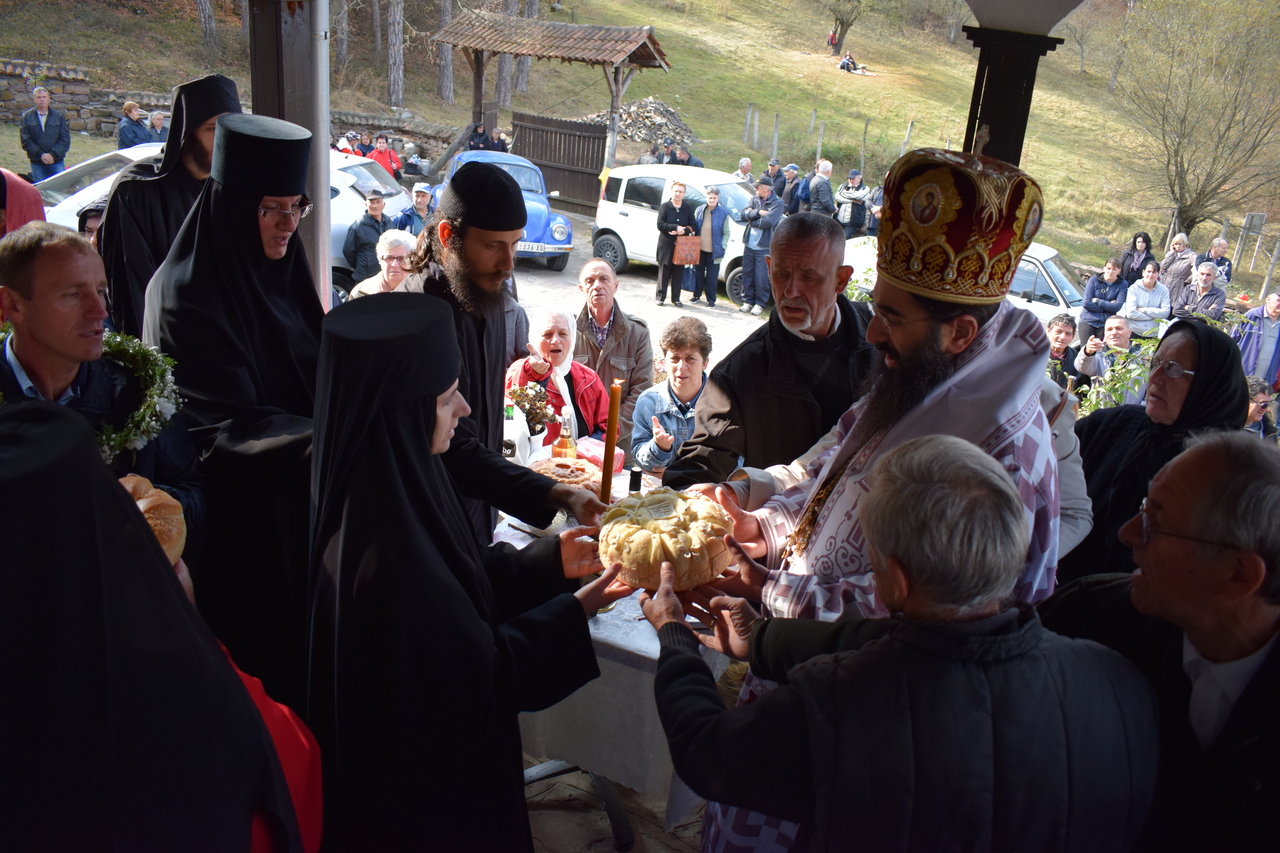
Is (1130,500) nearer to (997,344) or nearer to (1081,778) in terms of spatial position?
(997,344)

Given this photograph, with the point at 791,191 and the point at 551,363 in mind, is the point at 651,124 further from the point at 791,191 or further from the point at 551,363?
the point at 551,363

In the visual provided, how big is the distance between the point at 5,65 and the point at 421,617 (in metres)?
27.7

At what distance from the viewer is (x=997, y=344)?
211 centimetres

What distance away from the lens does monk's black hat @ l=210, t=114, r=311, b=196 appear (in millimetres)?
2898

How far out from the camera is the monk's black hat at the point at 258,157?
2.90 m

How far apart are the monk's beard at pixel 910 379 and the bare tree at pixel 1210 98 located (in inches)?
807

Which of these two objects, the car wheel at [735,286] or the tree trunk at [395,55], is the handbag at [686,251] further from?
the tree trunk at [395,55]

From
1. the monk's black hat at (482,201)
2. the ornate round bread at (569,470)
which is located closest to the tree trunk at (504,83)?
the ornate round bread at (569,470)

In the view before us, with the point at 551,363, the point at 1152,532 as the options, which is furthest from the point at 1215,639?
the point at 551,363

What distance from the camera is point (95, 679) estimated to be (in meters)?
1.33

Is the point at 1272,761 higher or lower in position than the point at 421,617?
higher

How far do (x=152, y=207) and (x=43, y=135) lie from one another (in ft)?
43.9

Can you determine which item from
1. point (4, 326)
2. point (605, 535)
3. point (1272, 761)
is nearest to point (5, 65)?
point (4, 326)

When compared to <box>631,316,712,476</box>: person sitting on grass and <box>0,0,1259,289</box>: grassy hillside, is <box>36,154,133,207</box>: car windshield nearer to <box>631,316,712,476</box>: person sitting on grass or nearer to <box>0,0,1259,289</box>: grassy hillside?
<box>631,316,712,476</box>: person sitting on grass
